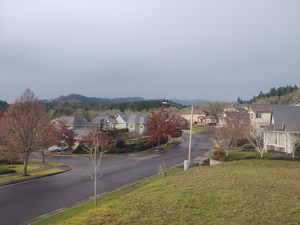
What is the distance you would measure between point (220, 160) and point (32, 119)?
20.1 m

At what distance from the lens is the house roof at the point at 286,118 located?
23328 mm

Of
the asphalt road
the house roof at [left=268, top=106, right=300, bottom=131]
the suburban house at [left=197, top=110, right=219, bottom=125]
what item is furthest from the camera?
the suburban house at [left=197, top=110, right=219, bottom=125]

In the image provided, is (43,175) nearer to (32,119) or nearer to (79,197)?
(32,119)

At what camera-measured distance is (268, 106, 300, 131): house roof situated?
23.3 m

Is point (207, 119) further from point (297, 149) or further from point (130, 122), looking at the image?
point (297, 149)

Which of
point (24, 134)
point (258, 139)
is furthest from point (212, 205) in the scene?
point (258, 139)

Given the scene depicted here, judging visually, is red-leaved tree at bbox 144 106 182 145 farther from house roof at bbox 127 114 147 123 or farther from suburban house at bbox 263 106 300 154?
house roof at bbox 127 114 147 123

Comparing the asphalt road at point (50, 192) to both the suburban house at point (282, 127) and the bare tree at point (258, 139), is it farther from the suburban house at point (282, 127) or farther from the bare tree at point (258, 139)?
the suburban house at point (282, 127)

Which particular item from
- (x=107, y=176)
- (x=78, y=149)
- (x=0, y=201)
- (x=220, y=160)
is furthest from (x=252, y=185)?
(x=78, y=149)

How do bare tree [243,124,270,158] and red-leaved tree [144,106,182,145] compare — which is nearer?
bare tree [243,124,270,158]

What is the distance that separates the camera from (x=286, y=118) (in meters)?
25.4

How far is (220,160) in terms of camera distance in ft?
68.4

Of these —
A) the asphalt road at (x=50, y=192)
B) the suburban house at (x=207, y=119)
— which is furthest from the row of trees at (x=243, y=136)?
the suburban house at (x=207, y=119)

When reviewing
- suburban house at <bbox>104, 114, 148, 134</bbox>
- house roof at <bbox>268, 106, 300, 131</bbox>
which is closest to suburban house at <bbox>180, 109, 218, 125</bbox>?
suburban house at <bbox>104, 114, 148, 134</bbox>
